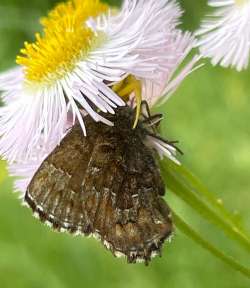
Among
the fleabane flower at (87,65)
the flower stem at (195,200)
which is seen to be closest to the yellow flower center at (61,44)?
the fleabane flower at (87,65)

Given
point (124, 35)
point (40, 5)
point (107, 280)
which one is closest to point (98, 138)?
point (124, 35)

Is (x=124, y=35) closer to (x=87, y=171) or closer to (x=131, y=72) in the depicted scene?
(x=131, y=72)

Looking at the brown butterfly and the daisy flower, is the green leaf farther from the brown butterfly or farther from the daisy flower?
the brown butterfly

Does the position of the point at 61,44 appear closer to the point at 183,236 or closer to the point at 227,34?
the point at 227,34

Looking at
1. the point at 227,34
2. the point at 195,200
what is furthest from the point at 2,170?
the point at 227,34

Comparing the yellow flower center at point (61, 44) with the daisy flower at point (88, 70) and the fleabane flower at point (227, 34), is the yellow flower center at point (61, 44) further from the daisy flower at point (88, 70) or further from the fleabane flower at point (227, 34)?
the fleabane flower at point (227, 34)
